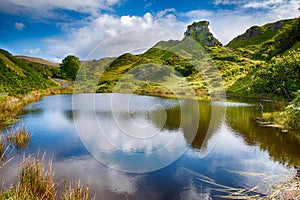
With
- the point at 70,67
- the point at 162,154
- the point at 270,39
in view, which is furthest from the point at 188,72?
the point at 162,154

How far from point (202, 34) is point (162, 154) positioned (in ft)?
513

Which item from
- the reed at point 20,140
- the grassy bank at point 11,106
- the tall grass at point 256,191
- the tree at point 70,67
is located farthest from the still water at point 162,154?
the tree at point 70,67

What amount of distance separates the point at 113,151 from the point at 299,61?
25.3 metres

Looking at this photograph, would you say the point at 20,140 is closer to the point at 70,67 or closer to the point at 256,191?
the point at 256,191

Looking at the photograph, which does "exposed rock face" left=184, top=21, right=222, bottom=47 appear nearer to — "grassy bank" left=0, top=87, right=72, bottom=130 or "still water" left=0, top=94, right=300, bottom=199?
"grassy bank" left=0, top=87, right=72, bottom=130

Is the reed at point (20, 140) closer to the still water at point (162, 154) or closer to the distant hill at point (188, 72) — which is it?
the still water at point (162, 154)

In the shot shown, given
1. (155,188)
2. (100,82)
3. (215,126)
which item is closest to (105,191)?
(155,188)

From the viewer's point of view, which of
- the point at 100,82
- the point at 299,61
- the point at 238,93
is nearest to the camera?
the point at 299,61

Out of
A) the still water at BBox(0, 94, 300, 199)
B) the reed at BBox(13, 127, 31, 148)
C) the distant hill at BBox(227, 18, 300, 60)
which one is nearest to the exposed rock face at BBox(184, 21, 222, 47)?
the distant hill at BBox(227, 18, 300, 60)

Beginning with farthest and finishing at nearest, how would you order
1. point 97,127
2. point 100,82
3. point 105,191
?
point 100,82 → point 97,127 → point 105,191

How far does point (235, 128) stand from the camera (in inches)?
879

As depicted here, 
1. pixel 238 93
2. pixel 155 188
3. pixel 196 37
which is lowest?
pixel 155 188

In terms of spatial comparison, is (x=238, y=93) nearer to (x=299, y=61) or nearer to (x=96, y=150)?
(x=299, y=61)

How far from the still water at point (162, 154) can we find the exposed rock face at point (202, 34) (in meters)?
138
